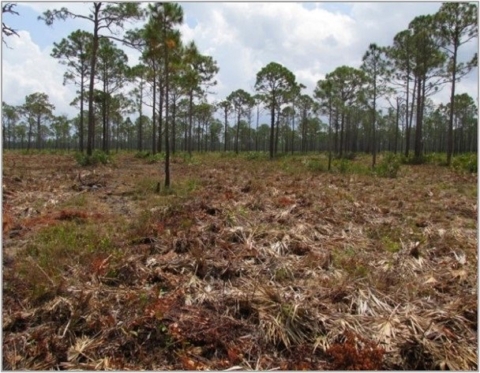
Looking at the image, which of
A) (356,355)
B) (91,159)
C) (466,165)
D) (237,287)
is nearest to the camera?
(356,355)

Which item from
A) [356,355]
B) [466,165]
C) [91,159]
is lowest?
[356,355]

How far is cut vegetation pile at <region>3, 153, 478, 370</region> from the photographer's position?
13.1ft

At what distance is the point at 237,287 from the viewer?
5.50m

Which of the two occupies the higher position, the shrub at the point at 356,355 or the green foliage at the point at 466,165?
the green foliage at the point at 466,165

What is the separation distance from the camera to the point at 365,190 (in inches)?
579

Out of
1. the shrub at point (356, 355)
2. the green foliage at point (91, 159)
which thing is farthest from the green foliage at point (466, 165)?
the green foliage at point (91, 159)

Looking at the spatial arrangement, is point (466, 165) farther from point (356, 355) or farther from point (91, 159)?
point (91, 159)

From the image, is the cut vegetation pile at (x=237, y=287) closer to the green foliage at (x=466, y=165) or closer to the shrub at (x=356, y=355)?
the shrub at (x=356, y=355)

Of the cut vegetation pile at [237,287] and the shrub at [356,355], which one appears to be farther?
the cut vegetation pile at [237,287]

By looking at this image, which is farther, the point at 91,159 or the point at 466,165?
the point at 466,165

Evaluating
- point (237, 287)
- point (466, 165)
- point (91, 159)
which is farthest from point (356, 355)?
point (466, 165)

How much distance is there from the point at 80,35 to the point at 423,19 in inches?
987

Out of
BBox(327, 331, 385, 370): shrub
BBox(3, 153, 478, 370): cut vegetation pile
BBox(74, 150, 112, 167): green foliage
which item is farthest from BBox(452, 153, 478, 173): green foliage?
BBox(74, 150, 112, 167): green foliage

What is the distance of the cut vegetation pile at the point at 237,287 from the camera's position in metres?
3.99
